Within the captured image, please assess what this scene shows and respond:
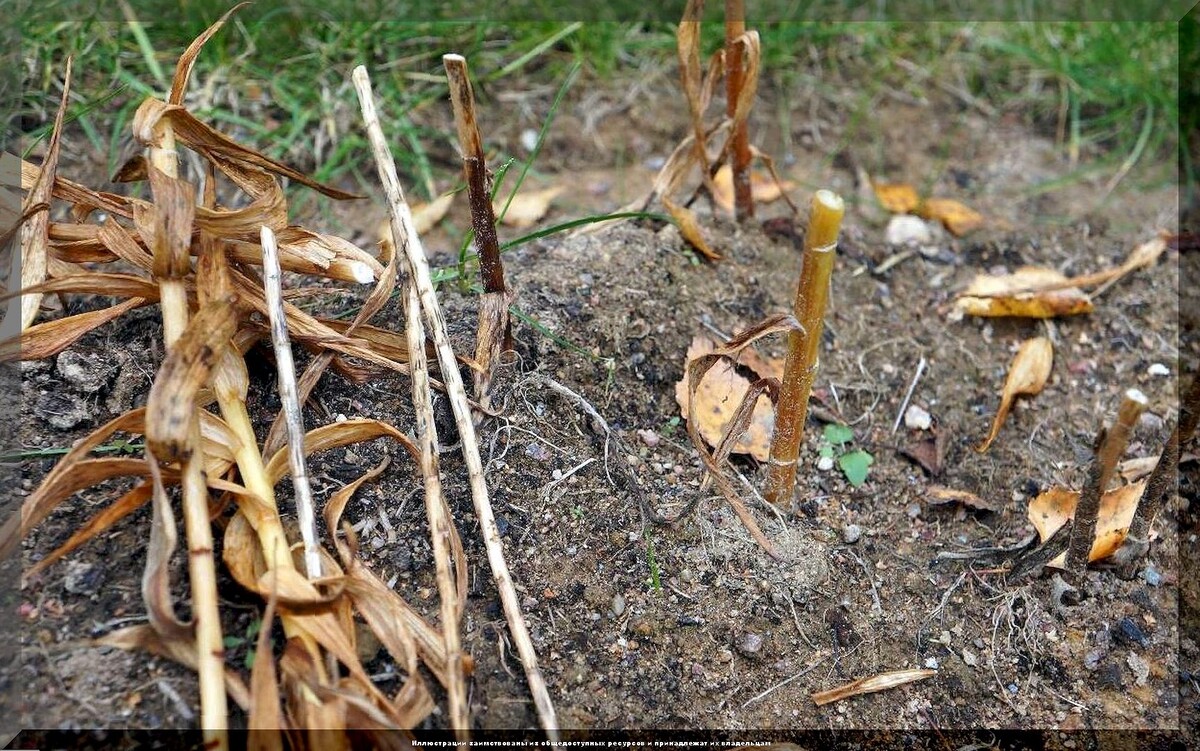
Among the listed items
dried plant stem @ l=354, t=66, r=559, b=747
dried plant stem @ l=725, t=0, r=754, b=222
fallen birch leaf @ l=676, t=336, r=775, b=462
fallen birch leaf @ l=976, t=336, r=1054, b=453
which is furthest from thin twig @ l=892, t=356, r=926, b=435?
dried plant stem @ l=354, t=66, r=559, b=747

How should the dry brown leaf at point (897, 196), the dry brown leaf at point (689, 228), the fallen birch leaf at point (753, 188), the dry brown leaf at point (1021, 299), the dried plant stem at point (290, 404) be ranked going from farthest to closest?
the dry brown leaf at point (897, 196), the fallen birch leaf at point (753, 188), the dry brown leaf at point (1021, 299), the dry brown leaf at point (689, 228), the dried plant stem at point (290, 404)

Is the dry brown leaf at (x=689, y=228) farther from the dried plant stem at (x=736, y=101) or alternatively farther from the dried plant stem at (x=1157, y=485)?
the dried plant stem at (x=1157, y=485)

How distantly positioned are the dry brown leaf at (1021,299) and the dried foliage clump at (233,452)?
126cm

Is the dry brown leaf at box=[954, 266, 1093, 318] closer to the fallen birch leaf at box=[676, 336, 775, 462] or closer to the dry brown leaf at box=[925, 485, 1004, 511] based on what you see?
the dry brown leaf at box=[925, 485, 1004, 511]

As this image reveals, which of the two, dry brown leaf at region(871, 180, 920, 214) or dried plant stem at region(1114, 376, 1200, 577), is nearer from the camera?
dried plant stem at region(1114, 376, 1200, 577)

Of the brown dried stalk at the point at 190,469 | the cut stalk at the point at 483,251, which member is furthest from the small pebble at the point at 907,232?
the brown dried stalk at the point at 190,469

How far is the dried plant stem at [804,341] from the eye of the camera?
1.17 metres

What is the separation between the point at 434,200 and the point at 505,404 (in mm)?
962

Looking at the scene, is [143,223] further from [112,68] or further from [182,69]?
[112,68]

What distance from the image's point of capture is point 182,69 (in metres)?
1.40

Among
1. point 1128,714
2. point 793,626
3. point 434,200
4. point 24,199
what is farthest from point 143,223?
point 1128,714

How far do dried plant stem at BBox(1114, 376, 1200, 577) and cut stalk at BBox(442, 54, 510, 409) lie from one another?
3.38 feet

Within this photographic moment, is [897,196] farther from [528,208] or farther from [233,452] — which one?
[233,452]

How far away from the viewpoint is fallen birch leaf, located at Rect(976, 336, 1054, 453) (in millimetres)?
1851
